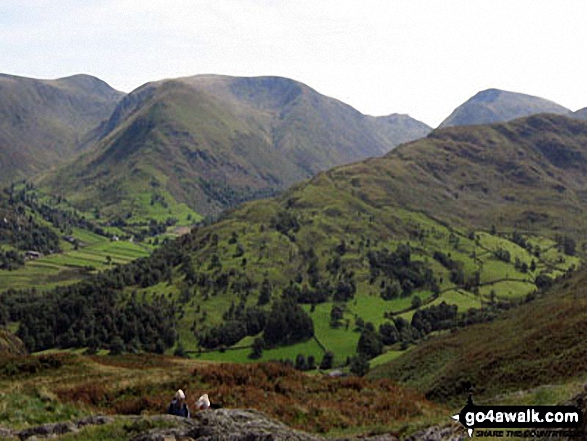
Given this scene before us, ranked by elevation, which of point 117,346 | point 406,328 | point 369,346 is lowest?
point 117,346

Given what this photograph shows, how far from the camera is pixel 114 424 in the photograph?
66.9ft

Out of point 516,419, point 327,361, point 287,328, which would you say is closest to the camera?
point 516,419

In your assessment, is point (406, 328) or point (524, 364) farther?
point (406, 328)

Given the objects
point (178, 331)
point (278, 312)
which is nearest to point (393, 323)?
point (278, 312)

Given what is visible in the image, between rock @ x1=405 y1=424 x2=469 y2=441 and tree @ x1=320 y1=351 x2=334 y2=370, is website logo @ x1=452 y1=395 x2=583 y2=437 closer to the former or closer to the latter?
rock @ x1=405 y1=424 x2=469 y2=441

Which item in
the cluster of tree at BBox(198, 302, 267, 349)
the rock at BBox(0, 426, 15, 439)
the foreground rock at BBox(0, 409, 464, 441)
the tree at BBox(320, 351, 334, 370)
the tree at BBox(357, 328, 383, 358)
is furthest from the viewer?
the cluster of tree at BBox(198, 302, 267, 349)

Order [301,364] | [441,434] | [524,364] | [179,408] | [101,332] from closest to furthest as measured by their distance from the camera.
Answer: [441,434], [179,408], [524,364], [301,364], [101,332]

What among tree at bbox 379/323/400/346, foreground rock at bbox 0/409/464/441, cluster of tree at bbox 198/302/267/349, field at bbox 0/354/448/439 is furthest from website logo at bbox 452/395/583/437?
cluster of tree at bbox 198/302/267/349

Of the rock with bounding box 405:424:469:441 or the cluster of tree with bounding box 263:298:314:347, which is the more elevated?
the rock with bounding box 405:424:469:441

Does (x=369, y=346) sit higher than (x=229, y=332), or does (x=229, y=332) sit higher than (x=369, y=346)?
(x=369, y=346)

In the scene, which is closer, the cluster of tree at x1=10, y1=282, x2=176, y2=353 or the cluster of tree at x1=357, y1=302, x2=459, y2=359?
the cluster of tree at x1=357, y1=302, x2=459, y2=359

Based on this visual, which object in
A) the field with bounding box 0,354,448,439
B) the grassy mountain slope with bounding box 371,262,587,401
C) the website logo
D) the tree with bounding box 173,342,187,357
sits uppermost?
the website logo

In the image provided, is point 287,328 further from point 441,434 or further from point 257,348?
point 441,434

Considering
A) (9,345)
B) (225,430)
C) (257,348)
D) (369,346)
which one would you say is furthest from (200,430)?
(257,348)
